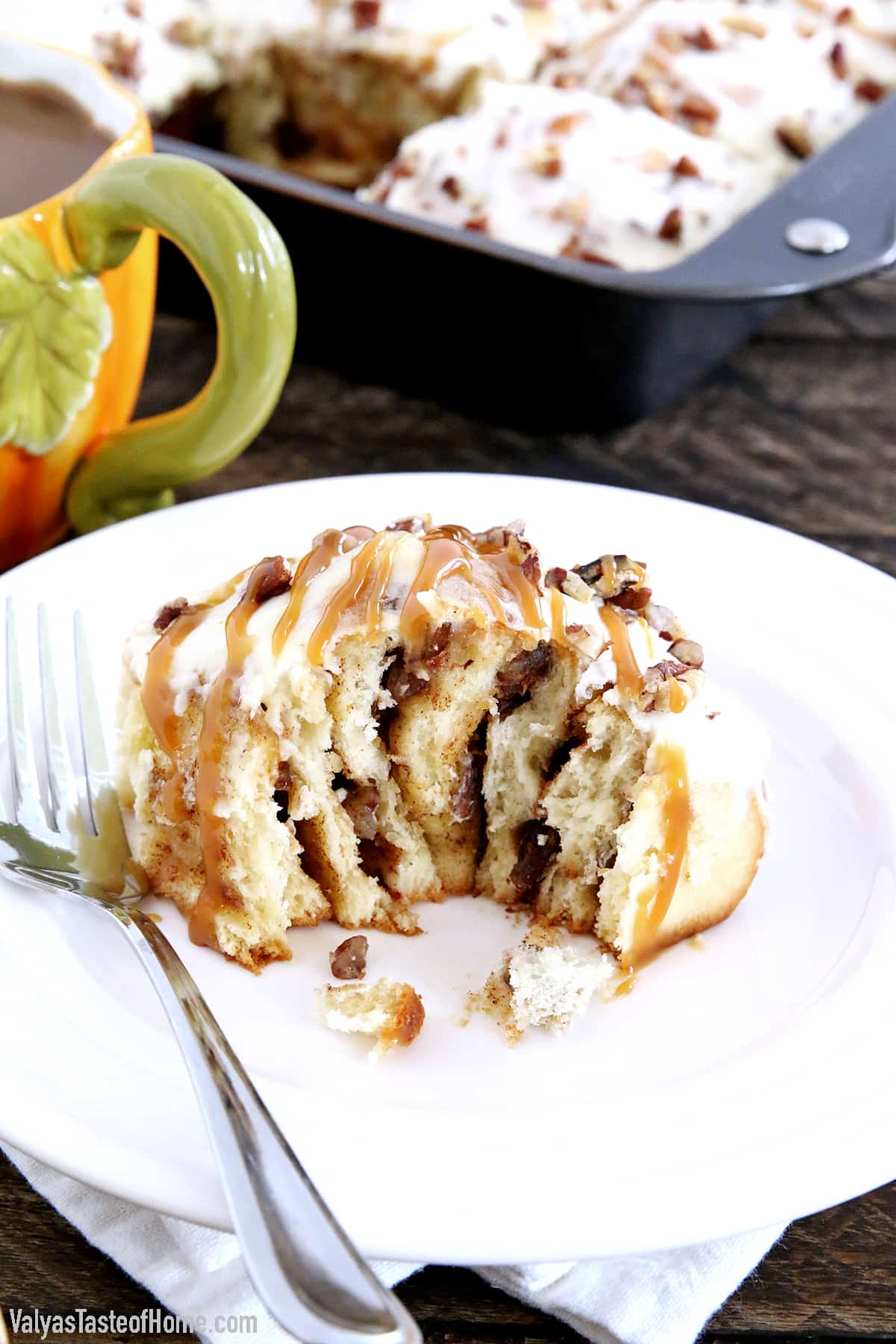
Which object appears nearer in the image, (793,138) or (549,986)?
(549,986)

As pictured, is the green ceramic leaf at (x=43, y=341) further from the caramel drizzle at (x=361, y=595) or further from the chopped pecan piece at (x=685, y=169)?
the chopped pecan piece at (x=685, y=169)

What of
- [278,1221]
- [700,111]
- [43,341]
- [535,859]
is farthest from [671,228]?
[278,1221]

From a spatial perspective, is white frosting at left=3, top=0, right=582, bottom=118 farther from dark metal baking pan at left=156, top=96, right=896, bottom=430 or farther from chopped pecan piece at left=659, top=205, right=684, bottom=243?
chopped pecan piece at left=659, top=205, right=684, bottom=243

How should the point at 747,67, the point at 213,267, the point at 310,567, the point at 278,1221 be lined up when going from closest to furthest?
the point at 278,1221 < the point at 310,567 < the point at 213,267 < the point at 747,67

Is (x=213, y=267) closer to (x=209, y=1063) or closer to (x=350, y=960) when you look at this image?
(x=350, y=960)

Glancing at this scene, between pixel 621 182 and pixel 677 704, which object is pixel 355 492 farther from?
pixel 621 182

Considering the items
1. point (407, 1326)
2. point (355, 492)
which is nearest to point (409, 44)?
point (355, 492)
